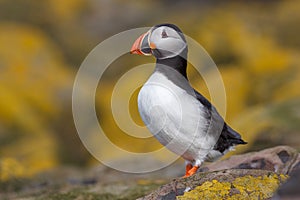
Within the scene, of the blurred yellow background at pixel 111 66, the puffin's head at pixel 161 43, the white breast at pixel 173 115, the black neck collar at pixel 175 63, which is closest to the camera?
the white breast at pixel 173 115

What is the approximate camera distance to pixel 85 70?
87.4 feet

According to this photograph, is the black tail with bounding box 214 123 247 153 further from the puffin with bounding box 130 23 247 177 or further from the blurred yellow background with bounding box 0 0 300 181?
the blurred yellow background with bounding box 0 0 300 181

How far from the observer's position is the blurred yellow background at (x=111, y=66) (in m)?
17.7

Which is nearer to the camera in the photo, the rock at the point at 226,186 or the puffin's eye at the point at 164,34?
the rock at the point at 226,186

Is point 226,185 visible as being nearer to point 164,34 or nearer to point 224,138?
point 224,138

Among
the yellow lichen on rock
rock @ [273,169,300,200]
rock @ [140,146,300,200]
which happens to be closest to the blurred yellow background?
rock @ [140,146,300,200]

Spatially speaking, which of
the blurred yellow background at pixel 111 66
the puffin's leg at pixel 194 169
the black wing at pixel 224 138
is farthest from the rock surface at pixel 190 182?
the blurred yellow background at pixel 111 66

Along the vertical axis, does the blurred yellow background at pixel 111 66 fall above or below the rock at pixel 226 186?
above

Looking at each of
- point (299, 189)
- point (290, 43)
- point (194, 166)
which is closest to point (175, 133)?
point (194, 166)

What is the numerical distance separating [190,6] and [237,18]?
4.13m

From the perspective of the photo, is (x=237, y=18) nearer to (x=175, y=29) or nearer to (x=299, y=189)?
(x=175, y=29)

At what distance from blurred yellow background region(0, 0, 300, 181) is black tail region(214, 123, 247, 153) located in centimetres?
514

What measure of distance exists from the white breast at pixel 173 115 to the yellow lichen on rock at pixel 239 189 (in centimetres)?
85

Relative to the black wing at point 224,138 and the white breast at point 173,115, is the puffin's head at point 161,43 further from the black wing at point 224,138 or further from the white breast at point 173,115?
the black wing at point 224,138
